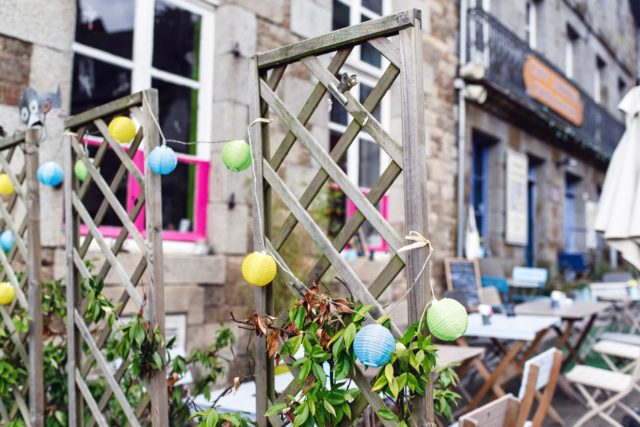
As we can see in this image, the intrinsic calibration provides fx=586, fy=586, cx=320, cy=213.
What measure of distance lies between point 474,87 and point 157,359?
23.0 feet

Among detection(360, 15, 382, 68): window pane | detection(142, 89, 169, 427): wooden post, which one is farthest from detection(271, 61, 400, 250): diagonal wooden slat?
detection(360, 15, 382, 68): window pane

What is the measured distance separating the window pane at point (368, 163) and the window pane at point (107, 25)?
3167mm

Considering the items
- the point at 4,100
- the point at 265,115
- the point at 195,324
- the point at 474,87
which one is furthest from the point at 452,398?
the point at 474,87

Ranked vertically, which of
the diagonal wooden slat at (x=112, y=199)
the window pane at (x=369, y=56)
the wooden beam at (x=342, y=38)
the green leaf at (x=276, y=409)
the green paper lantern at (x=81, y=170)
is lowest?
the green leaf at (x=276, y=409)

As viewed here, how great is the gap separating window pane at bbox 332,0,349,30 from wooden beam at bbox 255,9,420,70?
503 cm

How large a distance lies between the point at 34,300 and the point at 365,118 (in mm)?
2025

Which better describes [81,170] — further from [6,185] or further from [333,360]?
[333,360]

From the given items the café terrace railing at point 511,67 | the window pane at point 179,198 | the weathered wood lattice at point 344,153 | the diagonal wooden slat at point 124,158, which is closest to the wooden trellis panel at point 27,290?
the diagonal wooden slat at point 124,158

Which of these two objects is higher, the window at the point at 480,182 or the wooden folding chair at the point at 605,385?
the window at the point at 480,182

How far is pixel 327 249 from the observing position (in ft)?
6.32

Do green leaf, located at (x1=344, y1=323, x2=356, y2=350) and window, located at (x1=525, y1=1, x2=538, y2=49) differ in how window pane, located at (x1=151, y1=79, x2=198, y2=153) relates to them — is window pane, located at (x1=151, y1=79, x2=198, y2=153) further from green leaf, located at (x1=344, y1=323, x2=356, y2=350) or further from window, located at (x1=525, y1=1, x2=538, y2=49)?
window, located at (x1=525, y1=1, x2=538, y2=49)

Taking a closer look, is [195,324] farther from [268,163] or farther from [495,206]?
[495,206]

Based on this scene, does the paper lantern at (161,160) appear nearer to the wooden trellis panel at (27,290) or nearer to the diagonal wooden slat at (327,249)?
the diagonal wooden slat at (327,249)

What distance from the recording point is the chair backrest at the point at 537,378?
255 centimetres
